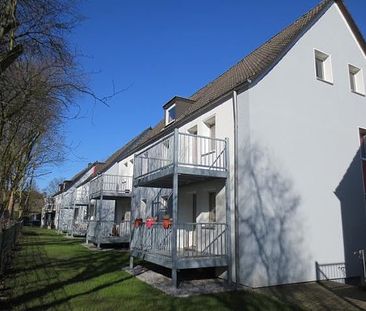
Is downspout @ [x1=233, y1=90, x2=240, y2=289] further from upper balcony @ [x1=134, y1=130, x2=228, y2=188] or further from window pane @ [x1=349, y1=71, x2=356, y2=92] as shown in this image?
window pane @ [x1=349, y1=71, x2=356, y2=92]

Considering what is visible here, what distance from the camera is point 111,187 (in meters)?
24.2

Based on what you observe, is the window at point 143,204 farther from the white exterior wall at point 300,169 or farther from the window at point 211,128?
the white exterior wall at point 300,169

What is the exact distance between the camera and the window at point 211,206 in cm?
1259

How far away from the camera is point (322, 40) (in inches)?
528

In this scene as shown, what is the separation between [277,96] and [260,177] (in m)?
2.94

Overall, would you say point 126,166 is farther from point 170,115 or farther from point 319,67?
point 319,67

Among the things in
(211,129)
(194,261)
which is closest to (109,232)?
(211,129)

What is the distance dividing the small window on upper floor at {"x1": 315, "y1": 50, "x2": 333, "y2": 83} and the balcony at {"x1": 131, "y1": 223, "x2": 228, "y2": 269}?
7.24 meters

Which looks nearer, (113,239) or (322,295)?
(322,295)

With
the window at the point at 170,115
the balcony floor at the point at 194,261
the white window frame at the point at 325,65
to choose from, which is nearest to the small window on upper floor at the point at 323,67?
the white window frame at the point at 325,65

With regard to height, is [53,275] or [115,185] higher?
[115,185]

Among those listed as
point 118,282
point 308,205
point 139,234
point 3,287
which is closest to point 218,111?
point 308,205

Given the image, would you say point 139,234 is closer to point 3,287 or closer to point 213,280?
point 213,280

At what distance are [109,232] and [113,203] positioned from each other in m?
5.82
